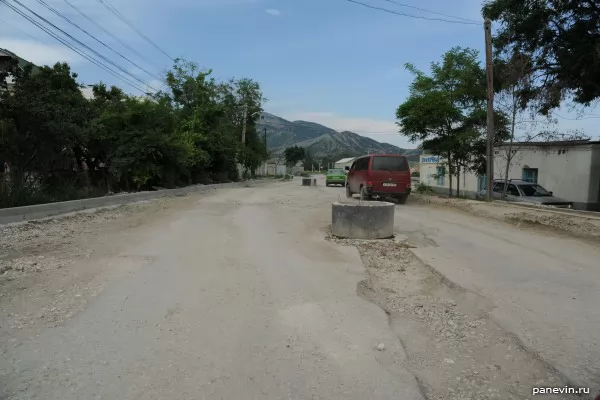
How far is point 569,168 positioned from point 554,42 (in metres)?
6.95

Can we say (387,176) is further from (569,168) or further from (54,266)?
(54,266)

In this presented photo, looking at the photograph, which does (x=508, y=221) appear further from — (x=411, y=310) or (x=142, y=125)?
(x=142, y=125)

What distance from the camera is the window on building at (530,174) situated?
25.6 m

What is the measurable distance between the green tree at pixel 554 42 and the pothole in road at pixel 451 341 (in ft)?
51.8

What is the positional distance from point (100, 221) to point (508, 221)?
36.5ft

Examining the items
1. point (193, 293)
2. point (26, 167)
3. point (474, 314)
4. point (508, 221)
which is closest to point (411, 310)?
point (474, 314)

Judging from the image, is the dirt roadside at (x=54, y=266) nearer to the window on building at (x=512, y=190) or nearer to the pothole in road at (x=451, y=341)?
the pothole in road at (x=451, y=341)

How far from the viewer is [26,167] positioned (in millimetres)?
14312

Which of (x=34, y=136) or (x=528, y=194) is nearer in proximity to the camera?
(x=34, y=136)

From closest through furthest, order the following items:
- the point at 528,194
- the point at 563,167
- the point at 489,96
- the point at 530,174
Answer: the point at 489,96 → the point at 528,194 → the point at 563,167 → the point at 530,174

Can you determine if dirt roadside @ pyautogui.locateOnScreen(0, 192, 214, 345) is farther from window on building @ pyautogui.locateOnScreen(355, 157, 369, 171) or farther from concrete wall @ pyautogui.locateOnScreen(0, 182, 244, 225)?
window on building @ pyautogui.locateOnScreen(355, 157, 369, 171)

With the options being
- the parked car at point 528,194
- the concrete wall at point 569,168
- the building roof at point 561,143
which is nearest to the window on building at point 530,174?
the concrete wall at point 569,168

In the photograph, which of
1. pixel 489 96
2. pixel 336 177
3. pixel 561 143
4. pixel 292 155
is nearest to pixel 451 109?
pixel 489 96

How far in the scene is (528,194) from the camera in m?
19.1
